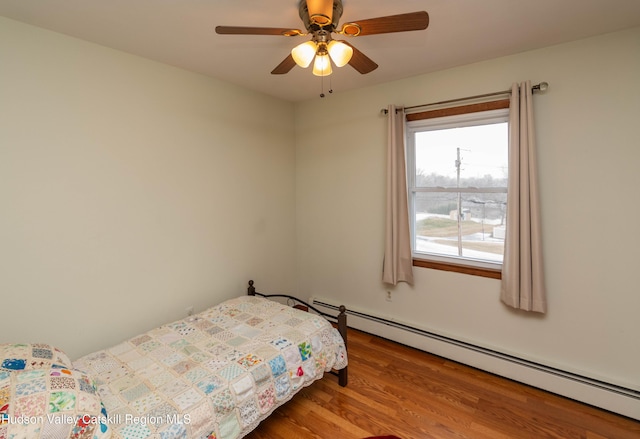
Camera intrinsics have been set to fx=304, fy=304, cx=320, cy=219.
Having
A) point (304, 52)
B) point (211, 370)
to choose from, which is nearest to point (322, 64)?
point (304, 52)

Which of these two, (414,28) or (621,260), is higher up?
(414,28)

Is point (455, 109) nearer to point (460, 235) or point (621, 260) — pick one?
point (460, 235)

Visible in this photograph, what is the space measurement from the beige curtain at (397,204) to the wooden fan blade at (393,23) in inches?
56.6

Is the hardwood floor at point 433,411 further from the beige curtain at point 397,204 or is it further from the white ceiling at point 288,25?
the white ceiling at point 288,25

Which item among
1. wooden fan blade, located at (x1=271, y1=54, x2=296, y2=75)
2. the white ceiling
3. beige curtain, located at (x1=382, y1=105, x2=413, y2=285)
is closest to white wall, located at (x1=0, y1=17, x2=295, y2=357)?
the white ceiling

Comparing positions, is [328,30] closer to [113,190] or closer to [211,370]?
[113,190]

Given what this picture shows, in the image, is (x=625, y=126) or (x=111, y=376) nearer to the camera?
(x=111, y=376)

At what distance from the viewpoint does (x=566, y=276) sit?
2.28 meters

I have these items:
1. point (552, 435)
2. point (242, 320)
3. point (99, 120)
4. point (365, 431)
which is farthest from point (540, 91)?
point (99, 120)

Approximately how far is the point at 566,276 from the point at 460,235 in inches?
32.6

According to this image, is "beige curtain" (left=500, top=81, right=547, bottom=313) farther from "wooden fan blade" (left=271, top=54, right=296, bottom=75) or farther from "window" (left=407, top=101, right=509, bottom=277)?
"wooden fan blade" (left=271, top=54, right=296, bottom=75)

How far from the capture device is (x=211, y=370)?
1.85 metres

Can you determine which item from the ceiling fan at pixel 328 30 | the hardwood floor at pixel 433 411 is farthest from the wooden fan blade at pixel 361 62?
the hardwood floor at pixel 433 411

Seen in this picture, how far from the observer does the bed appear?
128 cm
